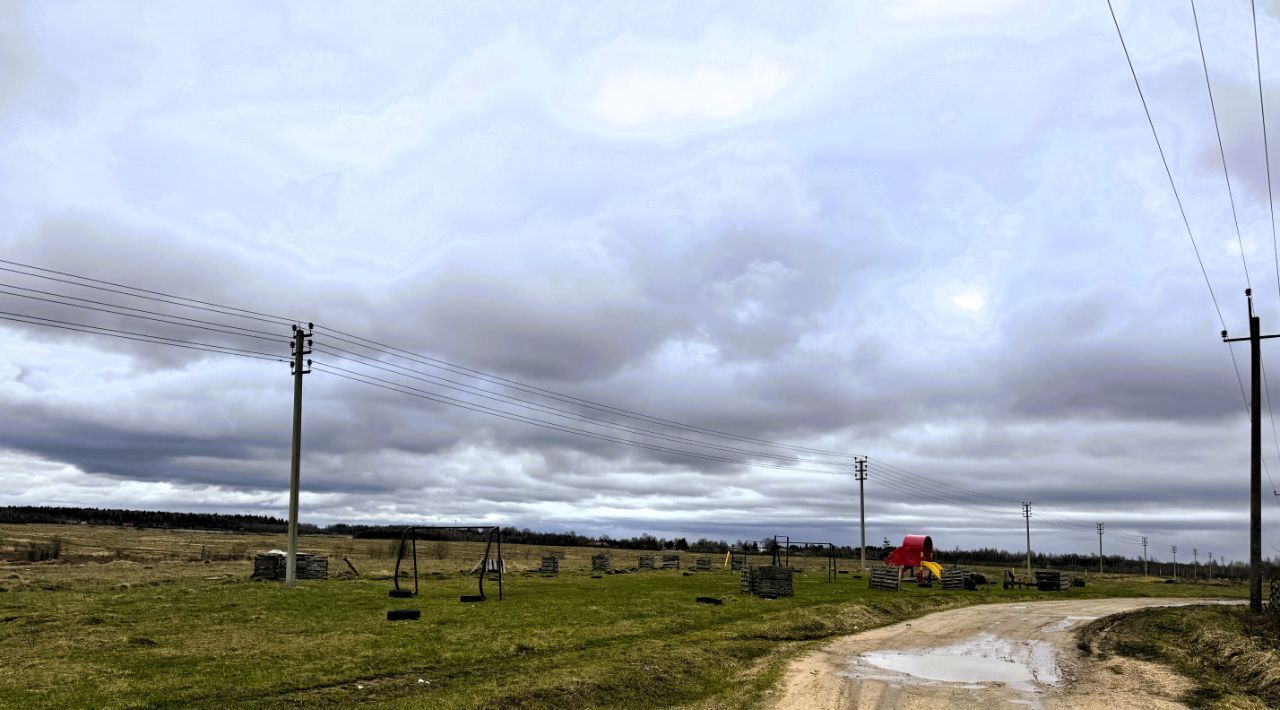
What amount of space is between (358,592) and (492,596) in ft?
19.6

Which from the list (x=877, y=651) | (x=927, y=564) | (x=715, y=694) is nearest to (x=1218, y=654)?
(x=877, y=651)

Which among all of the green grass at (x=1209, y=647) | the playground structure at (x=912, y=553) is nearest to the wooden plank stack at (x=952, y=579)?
the playground structure at (x=912, y=553)

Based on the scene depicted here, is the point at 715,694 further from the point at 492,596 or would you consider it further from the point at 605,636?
the point at 492,596

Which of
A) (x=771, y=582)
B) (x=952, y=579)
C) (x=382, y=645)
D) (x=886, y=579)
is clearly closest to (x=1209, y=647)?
(x=771, y=582)

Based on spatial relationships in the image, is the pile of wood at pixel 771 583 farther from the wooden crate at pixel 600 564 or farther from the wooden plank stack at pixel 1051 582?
the wooden plank stack at pixel 1051 582

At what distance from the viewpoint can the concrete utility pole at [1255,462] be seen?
113 feet

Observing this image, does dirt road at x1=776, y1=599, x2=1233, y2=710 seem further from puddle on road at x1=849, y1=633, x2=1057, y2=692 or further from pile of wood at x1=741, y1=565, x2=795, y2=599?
pile of wood at x1=741, y1=565, x2=795, y2=599

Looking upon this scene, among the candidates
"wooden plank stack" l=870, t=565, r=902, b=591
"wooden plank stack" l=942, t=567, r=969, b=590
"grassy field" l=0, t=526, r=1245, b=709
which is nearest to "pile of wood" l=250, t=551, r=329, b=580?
"grassy field" l=0, t=526, r=1245, b=709

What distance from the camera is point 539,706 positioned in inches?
607

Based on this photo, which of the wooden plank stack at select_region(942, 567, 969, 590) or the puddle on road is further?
the wooden plank stack at select_region(942, 567, 969, 590)

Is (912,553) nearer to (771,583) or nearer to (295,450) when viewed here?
(771,583)

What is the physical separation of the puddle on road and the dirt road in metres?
0.03

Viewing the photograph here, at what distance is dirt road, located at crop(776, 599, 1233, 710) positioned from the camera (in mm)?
17125

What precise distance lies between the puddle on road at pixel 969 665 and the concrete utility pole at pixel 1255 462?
14.1 m
